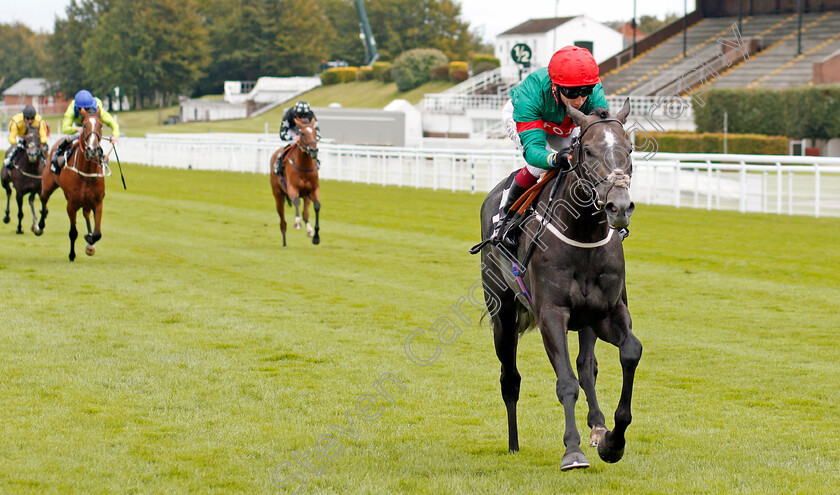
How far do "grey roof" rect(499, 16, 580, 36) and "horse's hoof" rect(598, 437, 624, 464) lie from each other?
63676 millimetres

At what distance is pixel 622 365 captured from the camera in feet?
15.3

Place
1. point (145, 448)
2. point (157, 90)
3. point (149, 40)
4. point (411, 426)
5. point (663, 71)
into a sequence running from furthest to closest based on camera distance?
1. point (157, 90)
2. point (149, 40)
3. point (663, 71)
4. point (411, 426)
5. point (145, 448)

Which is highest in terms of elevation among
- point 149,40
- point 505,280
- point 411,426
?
point 149,40

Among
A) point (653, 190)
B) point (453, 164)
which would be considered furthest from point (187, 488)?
point (453, 164)

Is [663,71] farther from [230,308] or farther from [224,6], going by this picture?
[224,6]

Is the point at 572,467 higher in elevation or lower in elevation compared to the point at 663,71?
lower

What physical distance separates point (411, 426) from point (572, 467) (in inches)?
58.8

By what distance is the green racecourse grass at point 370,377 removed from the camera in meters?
4.94

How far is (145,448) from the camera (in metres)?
5.30

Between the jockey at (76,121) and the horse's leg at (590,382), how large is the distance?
338 inches

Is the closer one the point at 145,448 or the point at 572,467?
the point at 572,467

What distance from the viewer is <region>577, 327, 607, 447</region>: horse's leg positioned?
4.91 meters

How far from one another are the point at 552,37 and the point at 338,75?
28.3m

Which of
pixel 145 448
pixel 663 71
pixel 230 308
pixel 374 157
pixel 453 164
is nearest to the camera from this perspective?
pixel 145 448
